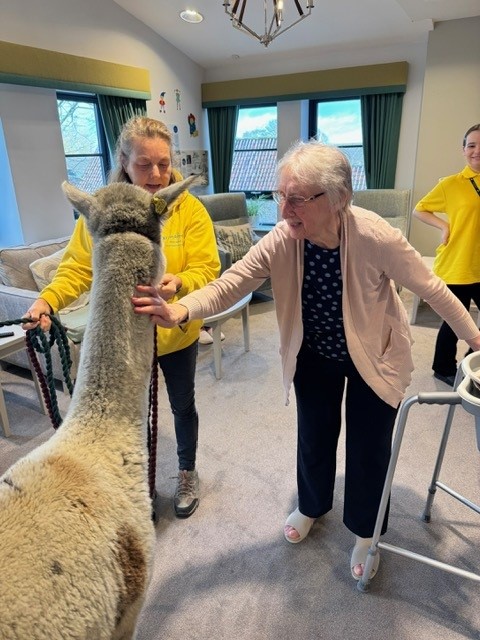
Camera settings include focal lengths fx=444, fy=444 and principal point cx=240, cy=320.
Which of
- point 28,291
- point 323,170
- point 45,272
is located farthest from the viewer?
point 45,272

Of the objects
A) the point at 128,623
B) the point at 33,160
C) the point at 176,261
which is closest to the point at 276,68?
the point at 33,160

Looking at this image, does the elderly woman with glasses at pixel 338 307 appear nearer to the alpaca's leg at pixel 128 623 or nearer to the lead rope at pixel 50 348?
the lead rope at pixel 50 348

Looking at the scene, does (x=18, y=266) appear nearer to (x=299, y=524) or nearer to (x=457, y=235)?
(x=299, y=524)

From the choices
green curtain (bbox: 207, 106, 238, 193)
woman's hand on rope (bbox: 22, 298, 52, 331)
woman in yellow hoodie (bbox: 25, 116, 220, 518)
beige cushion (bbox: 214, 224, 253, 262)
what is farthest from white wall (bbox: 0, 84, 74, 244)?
woman's hand on rope (bbox: 22, 298, 52, 331)

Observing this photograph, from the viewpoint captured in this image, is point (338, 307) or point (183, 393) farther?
point (183, 393)

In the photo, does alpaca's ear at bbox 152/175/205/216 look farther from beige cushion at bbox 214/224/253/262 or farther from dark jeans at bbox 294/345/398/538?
beige cushion at bbox 214/224/253/262

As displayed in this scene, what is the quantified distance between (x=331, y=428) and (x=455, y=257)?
1838 mm

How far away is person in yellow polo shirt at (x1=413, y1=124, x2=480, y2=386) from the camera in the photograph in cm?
285

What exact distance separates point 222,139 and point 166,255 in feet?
16.6

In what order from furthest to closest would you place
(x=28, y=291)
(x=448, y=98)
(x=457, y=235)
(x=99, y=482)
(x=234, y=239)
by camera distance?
(x=234, y=239)
(x=448, y=98)
(x=28, y=291)
(x=457, y=235)
(x=99, y=482)

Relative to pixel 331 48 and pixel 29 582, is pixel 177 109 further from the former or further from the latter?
pixel 29 582

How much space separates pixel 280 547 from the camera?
1812 mm

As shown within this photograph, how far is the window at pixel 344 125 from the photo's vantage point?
5566mm

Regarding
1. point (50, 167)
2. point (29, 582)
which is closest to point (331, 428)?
point (29, 582)
